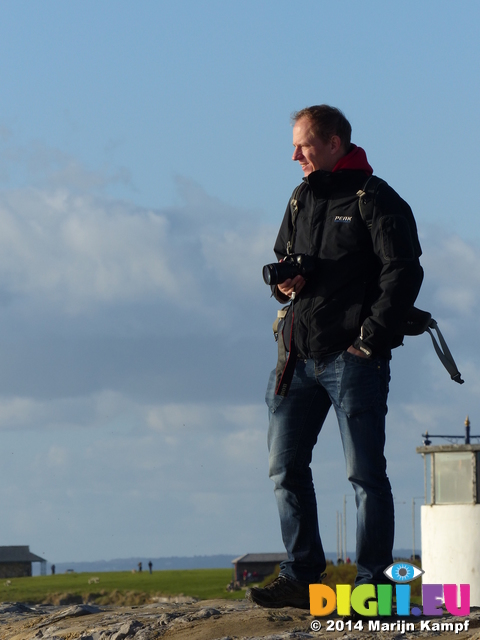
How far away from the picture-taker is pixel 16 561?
100 meters

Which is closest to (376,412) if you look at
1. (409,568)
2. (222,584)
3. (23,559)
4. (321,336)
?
(321,336)

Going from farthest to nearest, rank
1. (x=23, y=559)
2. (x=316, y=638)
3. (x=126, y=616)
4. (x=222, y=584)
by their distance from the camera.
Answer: (x=23, y=559) → (x=222, y=584) → (x=126, y=616) → (x=316, y=638)

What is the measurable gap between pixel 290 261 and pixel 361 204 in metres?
0.58

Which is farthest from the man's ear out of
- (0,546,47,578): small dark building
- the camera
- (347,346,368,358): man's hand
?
(0,546,47,578): small dark building

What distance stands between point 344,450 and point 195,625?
153 centimetres

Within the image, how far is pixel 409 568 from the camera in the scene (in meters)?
6.36

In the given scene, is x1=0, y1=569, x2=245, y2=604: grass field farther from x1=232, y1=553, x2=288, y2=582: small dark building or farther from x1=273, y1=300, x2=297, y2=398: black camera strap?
x1=273, y1=300, x2=297, y2=398: black camera strap

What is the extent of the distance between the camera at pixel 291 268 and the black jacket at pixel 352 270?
84mm

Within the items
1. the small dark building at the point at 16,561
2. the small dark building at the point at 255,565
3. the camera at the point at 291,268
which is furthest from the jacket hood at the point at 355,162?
the small dark building at the point at 16,561

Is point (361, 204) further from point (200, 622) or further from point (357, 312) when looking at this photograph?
point (200, 622)

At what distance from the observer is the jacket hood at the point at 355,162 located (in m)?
6.47

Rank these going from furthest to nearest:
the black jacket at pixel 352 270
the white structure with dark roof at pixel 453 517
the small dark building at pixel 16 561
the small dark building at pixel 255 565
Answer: the small dark building at pixel 16 561 → the small dark building at pixel 255 565 → the white structure with dark roof at pixel 453 517 → the black jacket at pixel 352 270

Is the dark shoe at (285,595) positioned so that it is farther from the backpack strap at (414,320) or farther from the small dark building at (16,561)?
the small dark building at (16,561)

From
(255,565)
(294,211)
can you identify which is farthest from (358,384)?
(255,565)
